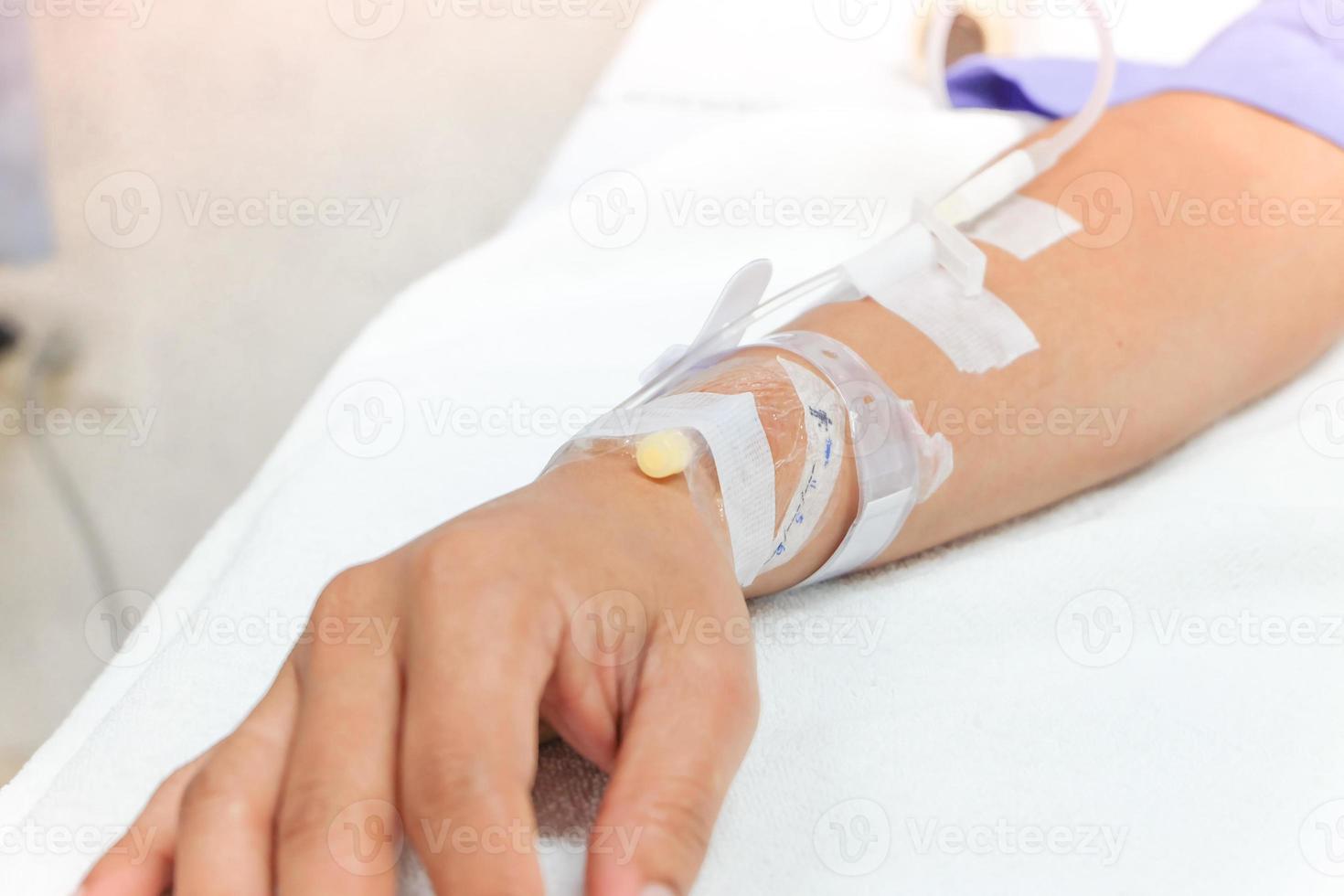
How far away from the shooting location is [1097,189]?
2.80 feet

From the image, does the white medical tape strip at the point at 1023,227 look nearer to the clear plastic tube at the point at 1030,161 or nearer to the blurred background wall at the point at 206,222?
the clear plastic tube at the point at 1030,161

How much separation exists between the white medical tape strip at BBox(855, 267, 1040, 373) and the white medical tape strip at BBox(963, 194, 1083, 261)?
0.06 meters

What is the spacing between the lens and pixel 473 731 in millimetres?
448

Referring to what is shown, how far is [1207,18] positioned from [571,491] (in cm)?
104

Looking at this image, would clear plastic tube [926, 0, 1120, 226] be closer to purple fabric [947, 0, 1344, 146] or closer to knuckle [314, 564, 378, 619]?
purple fabric [947, 0, 1344, 146]

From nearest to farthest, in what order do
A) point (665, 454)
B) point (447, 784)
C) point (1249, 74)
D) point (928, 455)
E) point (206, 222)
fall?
1. point (447, 784)
2. point (665, 454)
3. point (928, 455)
4. point (1249, 74)
5. point (206, 222)

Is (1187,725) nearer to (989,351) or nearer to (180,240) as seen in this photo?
(989,351)

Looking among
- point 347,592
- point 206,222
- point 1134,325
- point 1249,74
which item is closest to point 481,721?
point 347,592

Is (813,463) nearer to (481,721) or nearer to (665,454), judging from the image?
(665,454)

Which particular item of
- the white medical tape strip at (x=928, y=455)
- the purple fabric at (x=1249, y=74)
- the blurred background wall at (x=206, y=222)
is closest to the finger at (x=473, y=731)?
the white medical tape strip at (x=928, y=455)

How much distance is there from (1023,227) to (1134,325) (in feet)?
0.37

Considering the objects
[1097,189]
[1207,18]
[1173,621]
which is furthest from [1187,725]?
[1207,18]

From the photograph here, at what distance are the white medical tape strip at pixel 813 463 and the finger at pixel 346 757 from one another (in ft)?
0.74

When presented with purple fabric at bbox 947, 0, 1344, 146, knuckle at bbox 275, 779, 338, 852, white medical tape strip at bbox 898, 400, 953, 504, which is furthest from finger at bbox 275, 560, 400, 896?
purple fabric at bbox 947, 0, 1344, 146
